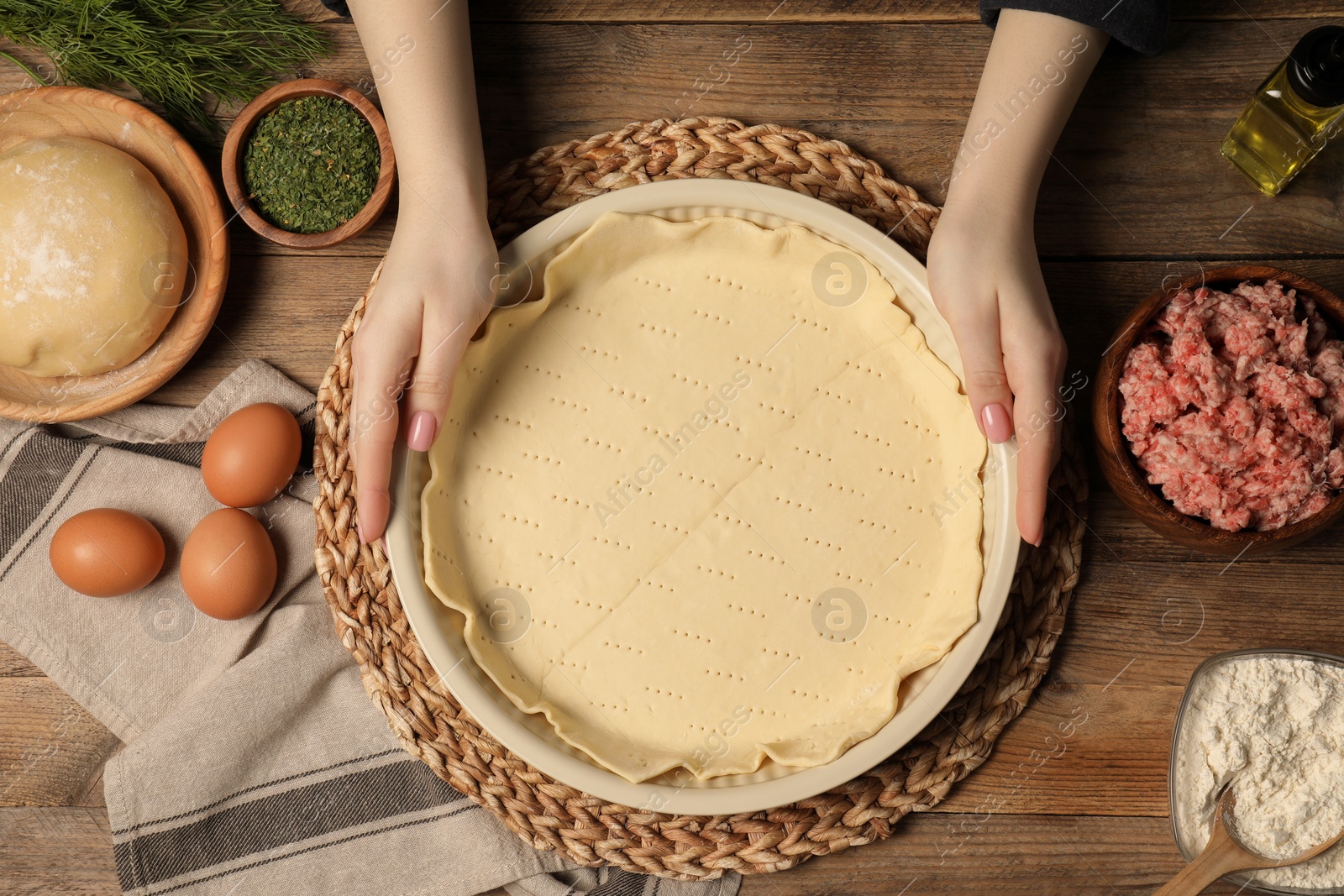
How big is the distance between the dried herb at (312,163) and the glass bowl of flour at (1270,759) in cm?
128

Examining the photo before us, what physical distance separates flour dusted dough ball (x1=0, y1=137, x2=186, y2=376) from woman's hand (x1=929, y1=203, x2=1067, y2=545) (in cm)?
100

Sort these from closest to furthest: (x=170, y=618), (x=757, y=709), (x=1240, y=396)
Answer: (x=1240, y=396), (x=757, y=709), (x=170, y=618)

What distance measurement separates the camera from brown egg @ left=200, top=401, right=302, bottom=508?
1.08m

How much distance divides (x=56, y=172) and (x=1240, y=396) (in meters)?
1.46

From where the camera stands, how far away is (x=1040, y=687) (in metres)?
1.14

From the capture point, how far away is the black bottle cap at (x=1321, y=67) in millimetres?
951

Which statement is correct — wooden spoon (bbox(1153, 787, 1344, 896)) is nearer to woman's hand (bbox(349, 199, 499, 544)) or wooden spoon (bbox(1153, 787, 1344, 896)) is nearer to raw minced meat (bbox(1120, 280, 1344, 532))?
raw minced meat (bbox(1120, 280, 1344, 532))

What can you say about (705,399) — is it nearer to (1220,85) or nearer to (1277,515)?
(1277,515)

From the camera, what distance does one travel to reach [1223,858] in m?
1.06

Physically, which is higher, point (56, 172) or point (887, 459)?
point (56, 172)

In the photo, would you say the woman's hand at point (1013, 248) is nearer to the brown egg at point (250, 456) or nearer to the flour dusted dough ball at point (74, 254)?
the brown egg at point (250, 456)

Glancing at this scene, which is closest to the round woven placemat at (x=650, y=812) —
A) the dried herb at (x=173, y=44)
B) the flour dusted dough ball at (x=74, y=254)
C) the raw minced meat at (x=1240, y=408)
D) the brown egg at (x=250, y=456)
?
the brown egg at (x=250, y=456)

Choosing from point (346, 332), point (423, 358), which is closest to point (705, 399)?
point (423, 358)

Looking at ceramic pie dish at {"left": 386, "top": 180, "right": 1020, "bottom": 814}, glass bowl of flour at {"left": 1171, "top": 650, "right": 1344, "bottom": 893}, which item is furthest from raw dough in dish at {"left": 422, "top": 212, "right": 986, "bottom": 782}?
glass bowl of flour at {"left": 1171, "top": 650, "right": 1344, "bottom": 893}
